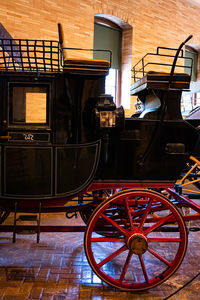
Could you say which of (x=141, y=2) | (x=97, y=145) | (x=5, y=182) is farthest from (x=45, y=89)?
(x=141, y=2)

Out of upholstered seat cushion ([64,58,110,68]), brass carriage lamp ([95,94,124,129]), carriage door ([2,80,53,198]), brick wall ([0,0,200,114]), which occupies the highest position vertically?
brick wall ([0,0,200,114])

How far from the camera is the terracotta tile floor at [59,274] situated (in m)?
Result: 2.29

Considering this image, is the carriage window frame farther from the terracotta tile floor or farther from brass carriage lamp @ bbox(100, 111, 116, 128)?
the terracotta tile floor

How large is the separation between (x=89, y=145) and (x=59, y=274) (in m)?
1.22

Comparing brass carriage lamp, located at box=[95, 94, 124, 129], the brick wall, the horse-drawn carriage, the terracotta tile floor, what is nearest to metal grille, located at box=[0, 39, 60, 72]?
the horse-drawn carriage

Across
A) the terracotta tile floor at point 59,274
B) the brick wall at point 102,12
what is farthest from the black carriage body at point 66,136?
the brick wall at point 102,12

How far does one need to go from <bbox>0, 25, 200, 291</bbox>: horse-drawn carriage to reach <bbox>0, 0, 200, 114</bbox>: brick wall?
396 centimetres

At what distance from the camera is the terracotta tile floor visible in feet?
7.52

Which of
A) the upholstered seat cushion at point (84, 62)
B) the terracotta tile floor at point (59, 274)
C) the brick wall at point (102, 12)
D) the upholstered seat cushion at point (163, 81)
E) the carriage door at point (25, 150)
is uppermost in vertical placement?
the brick wall at point (102, 12)

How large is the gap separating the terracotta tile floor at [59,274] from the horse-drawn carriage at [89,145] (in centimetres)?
19

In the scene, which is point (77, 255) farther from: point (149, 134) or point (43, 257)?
point (149, 134)

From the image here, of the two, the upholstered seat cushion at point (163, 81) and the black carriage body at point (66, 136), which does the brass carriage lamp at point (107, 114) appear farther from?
the upholstered seat cushion at point (163, 81)

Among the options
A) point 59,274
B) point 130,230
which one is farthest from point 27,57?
point 59,274

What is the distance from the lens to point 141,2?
7.87m
